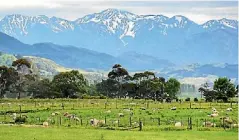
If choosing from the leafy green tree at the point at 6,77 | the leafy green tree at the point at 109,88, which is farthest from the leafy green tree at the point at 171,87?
the leafy green tree at the point at 6,77

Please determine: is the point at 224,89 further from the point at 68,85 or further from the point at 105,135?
the point at 105,135

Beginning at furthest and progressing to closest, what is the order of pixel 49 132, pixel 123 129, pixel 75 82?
pixel 75 82
pixel 123 129
pixel 49 132

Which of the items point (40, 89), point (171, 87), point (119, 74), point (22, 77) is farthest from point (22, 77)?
point (171, 87)

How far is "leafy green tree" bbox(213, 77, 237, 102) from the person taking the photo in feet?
426

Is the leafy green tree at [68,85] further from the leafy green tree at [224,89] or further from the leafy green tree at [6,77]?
the leafy green tree at [224,89]

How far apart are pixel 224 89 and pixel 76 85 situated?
48125 millimetres

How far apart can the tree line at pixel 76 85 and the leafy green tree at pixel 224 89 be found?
1985 mm

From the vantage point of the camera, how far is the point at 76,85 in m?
151

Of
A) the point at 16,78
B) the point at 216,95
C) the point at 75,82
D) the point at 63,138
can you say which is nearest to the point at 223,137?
the point at 63,138

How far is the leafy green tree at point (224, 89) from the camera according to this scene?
129750 mm

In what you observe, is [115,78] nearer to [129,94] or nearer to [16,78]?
[129,94]

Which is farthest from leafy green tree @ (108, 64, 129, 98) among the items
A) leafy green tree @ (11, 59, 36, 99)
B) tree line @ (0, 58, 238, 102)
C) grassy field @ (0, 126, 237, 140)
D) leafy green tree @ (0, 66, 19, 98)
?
grassy field @ (0, 126, 237, 140)

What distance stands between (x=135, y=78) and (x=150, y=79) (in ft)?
24.5

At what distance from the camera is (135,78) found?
17362 centimetres
